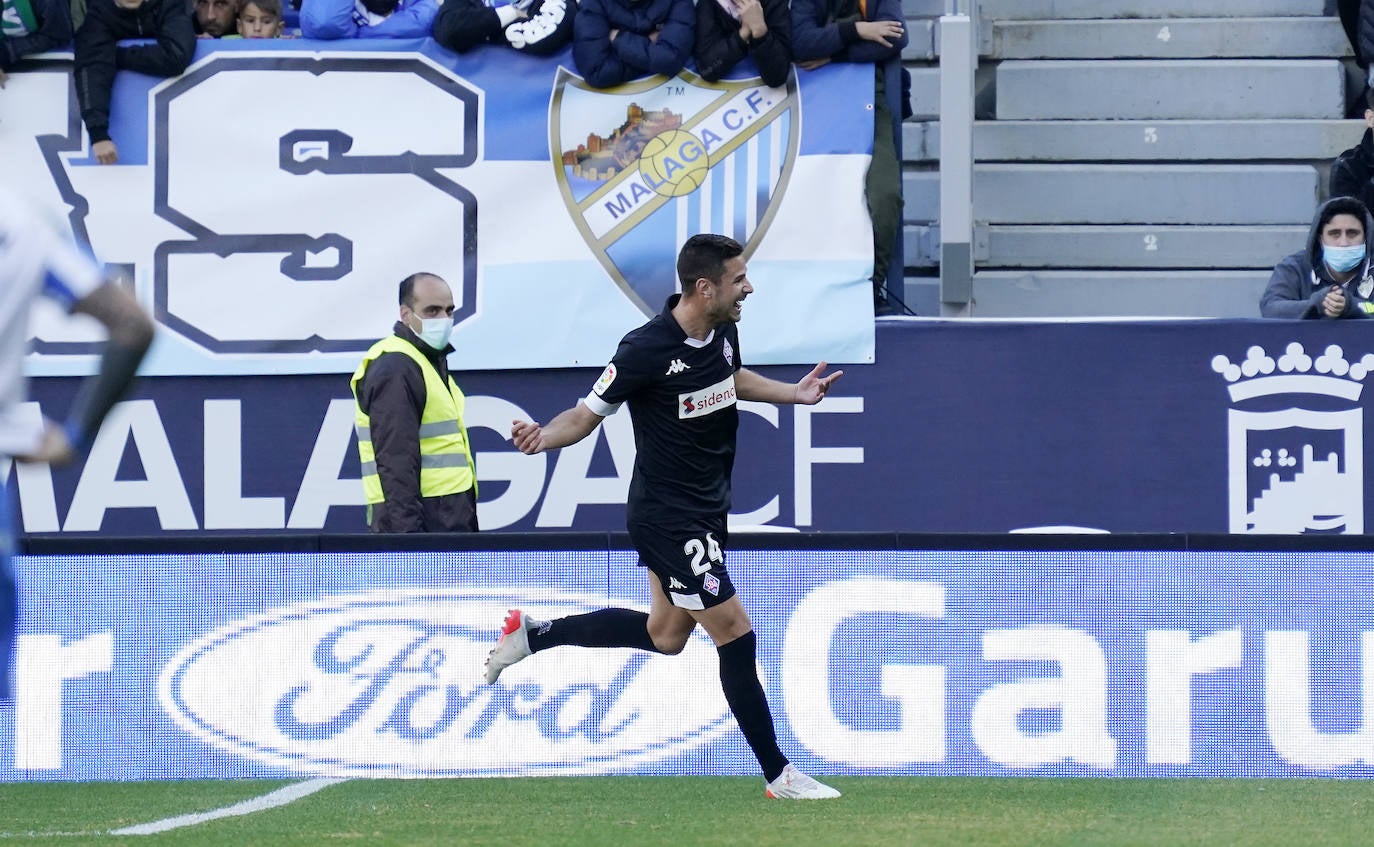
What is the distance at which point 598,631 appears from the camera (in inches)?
256

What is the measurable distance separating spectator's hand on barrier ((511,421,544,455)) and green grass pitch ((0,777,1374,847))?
3.70ft

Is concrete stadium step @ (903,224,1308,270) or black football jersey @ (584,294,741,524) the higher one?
concrete stadium step @ (903,224,1308,270)

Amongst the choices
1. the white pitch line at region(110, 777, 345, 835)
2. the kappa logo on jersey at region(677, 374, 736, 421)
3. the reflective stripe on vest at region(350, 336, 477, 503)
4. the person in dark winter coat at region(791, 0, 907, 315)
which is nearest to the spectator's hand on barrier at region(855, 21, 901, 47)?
the person in dark winter coat at region(791, 0, 907, 315)

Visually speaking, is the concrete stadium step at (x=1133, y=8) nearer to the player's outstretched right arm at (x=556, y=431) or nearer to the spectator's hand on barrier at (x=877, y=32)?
the spectator's hand on barrier at (x=877, y=32)

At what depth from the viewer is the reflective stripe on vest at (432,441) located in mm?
7746

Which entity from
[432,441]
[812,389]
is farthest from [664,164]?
[812,389]

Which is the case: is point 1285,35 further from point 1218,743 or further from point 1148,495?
point 1218,743

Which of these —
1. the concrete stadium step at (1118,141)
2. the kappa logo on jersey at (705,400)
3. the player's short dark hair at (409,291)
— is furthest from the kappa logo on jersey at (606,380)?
the concrete stadium step at (1118,141)

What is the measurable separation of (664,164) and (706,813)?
13.0 feet

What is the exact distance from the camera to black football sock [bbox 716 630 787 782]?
613 cm

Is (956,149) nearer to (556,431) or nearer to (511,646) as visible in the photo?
(556,431)

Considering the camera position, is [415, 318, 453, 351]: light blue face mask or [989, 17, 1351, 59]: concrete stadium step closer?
[415, 318, 453, 351]: light blue face mask

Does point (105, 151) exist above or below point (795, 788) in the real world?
above

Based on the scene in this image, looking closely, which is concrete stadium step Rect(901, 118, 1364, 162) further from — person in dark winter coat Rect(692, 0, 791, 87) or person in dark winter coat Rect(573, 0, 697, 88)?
person in dark winter coat Rect(573, 0, 697, 88)
